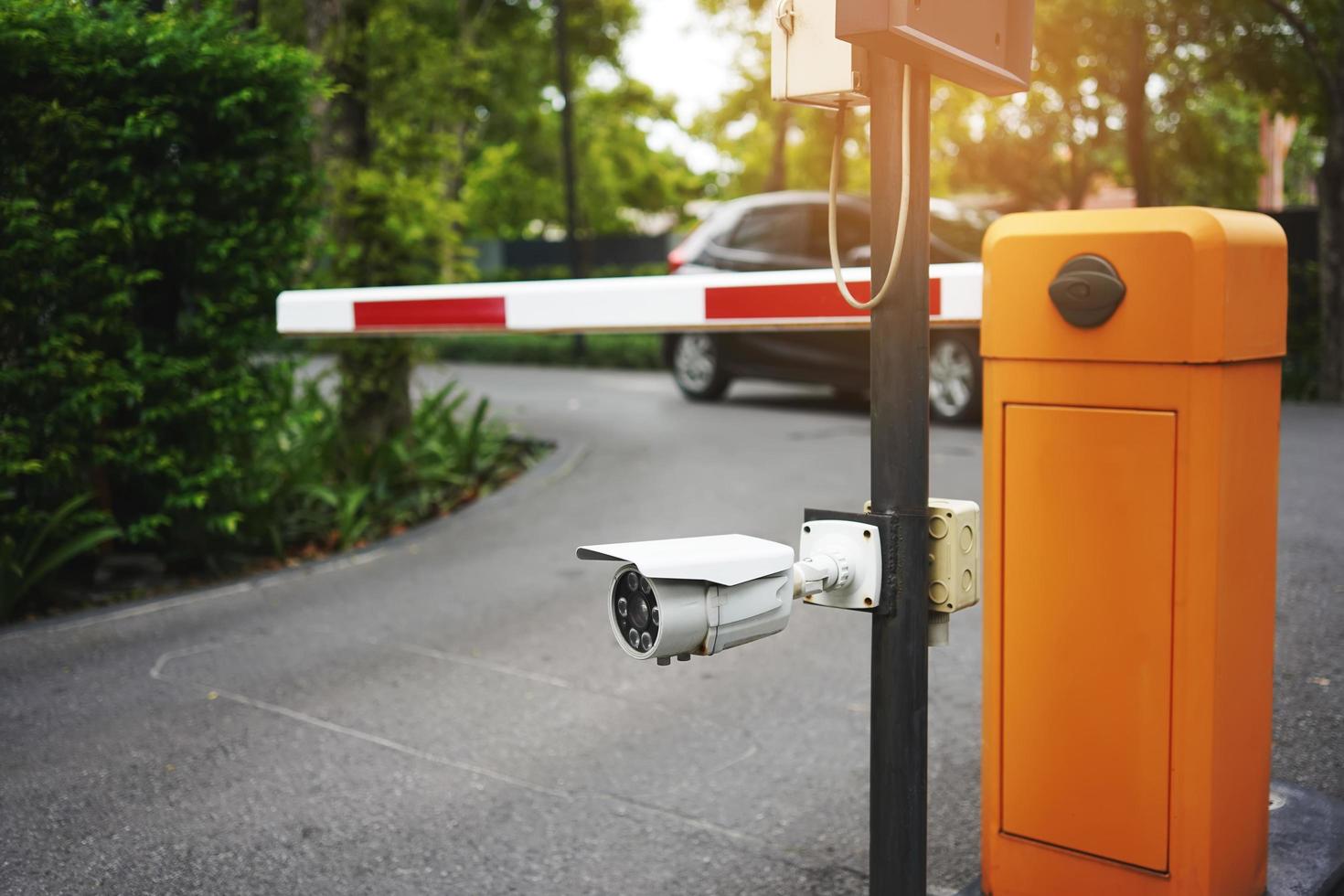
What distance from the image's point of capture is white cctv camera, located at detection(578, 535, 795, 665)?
6.31 ft

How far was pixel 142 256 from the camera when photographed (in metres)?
5.50

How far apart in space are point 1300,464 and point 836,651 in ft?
15.1

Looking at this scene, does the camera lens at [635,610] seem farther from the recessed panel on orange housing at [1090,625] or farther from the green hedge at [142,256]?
the green hedge at [142,256]

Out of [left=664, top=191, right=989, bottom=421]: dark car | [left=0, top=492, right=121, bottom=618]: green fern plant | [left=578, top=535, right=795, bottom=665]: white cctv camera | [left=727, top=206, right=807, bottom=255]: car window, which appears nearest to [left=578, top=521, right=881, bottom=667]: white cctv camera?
[left=578, top=535, right=795, bottom=665]: white cctv camera

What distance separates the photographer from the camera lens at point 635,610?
6.51 ft

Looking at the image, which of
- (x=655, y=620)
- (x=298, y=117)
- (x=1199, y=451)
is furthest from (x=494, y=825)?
(x=298, y=117)

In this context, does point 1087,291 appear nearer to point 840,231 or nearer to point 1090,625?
point 1090,625

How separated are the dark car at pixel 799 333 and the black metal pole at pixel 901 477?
295 inches

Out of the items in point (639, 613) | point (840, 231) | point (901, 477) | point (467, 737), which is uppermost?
point (840, 231)

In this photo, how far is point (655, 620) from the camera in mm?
1980

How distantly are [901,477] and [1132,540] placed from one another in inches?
17.6

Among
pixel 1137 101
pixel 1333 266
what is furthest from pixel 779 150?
pixel 1333 266

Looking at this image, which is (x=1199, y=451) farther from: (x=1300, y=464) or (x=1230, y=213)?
(x=1300, y=464)

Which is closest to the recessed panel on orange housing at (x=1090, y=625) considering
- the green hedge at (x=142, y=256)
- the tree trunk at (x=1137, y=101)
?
the green hedge at (x=142, y=256)
